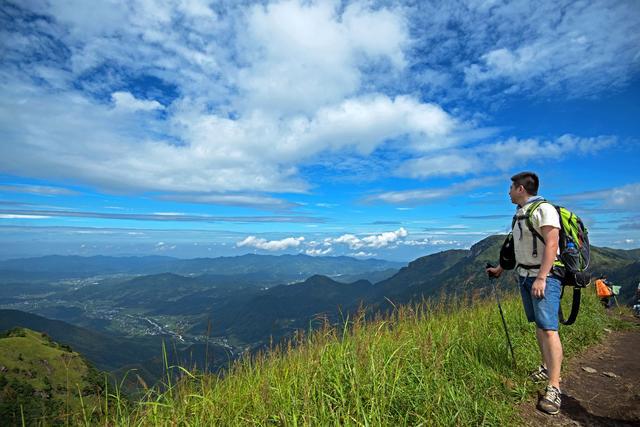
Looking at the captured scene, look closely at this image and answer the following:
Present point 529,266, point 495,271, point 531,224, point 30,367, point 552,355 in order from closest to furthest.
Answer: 1. point 552,355
2. point 531,224
3. point 529,266
4. point 495,271
5. point 30,367

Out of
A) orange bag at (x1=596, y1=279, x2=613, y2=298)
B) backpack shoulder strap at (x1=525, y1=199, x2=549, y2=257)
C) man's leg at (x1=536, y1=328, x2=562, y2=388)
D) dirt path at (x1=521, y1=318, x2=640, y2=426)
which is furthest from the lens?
orange bag at (x1=596, y1=279, x2=613, y2=298)

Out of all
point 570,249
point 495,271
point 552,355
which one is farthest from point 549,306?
point 495,271

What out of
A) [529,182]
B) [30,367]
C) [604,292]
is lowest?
[30,367]

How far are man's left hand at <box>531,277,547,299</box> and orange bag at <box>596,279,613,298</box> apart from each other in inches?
381

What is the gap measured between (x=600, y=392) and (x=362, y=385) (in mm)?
3693

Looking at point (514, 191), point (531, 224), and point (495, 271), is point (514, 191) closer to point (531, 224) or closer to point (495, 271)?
point (531, 224)

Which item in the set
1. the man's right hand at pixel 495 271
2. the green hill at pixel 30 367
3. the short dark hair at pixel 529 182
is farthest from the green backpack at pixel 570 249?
the green hill at pixel 30 367

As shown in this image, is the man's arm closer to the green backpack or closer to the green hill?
the green backpack

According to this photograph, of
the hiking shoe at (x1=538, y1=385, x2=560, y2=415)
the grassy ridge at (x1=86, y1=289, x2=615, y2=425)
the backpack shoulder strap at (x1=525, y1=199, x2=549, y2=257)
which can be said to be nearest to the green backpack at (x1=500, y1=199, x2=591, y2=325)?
the backpack shoulder strap at (x1=525, y1=199, x2=549, y2=257)

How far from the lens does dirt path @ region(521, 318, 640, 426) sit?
4000 mm

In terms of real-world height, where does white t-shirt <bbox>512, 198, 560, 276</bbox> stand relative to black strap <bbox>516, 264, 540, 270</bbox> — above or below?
above

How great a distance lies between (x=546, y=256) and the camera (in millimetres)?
4246

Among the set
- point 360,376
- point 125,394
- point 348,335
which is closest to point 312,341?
point 348,335

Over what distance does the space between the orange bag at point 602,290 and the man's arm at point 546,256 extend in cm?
971
